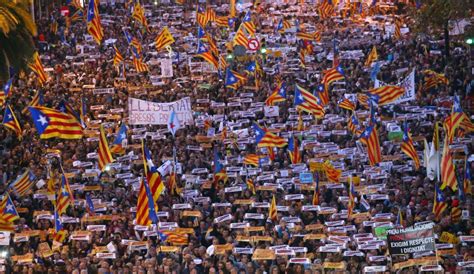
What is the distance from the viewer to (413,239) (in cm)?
3322

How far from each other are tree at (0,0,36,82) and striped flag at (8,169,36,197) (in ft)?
9.26

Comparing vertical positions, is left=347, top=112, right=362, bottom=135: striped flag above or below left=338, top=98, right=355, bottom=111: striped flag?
below

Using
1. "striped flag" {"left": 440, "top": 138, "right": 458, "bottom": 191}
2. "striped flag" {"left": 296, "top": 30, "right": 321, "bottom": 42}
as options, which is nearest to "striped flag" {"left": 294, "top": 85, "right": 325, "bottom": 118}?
"striped flag" {"left": 440, "top": 138, "right": 458, "bottom": 191}

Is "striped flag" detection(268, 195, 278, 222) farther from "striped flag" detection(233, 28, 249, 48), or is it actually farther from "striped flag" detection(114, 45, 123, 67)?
"striped flag" detection(114, 45, 123, 67)

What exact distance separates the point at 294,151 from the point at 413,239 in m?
9.44

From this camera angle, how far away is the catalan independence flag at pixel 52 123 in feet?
127

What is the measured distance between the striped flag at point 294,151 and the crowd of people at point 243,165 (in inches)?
16.0

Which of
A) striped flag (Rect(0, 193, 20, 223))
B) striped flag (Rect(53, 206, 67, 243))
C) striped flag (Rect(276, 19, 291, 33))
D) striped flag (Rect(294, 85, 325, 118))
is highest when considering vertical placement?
striped flag (Rect(276, 19, 291, 33))

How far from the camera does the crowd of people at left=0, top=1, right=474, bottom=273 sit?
35906 mm

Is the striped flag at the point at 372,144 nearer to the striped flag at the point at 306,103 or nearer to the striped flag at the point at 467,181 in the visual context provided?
the striped flag at the point at 467,181

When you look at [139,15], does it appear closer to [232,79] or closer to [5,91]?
[232,79]

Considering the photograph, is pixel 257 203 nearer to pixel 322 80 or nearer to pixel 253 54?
pixel 322 80

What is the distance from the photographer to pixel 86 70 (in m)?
55.8

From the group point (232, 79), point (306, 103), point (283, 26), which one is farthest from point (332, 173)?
point (283, 26)
